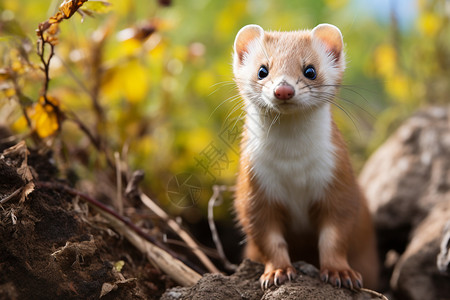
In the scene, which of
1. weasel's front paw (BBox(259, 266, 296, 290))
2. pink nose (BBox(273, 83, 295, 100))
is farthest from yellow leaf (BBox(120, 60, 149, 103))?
weasel's front paw (BBox(259, 266, 296, 290))

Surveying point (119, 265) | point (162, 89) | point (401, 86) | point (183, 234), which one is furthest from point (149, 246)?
point (401, 86)

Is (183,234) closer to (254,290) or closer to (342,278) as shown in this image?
(254,290)

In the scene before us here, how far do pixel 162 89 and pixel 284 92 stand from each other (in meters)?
2.28

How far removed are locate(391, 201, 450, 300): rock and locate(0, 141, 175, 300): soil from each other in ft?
4.87

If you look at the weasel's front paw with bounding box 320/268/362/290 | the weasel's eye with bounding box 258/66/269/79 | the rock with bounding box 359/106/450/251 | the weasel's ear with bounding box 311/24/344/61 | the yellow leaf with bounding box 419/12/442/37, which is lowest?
the rock with bounding box 359/106/450/251

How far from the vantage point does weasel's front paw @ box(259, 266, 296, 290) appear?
7.29ft

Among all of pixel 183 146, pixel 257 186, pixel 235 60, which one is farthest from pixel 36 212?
pixel 183 146

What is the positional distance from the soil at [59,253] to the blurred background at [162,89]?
57cm

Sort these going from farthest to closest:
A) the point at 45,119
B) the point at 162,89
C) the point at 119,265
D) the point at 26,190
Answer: the point at 162,89 → the point at 45,119 → the point at 119,265 → the point at 26,190

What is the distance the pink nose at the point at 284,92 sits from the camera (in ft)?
6.81

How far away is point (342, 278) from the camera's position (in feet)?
7.48

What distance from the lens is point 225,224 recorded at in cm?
431

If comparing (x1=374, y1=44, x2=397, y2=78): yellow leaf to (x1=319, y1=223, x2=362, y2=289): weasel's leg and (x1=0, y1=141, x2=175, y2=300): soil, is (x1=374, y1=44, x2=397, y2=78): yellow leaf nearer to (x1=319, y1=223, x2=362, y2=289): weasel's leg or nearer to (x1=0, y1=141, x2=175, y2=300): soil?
(x1=319, y1=223, x2=362, y2=289): weasel's leg

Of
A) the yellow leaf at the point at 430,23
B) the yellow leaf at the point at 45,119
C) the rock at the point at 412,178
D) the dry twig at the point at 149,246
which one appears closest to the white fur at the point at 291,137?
the dry twig at the point at 149,246
